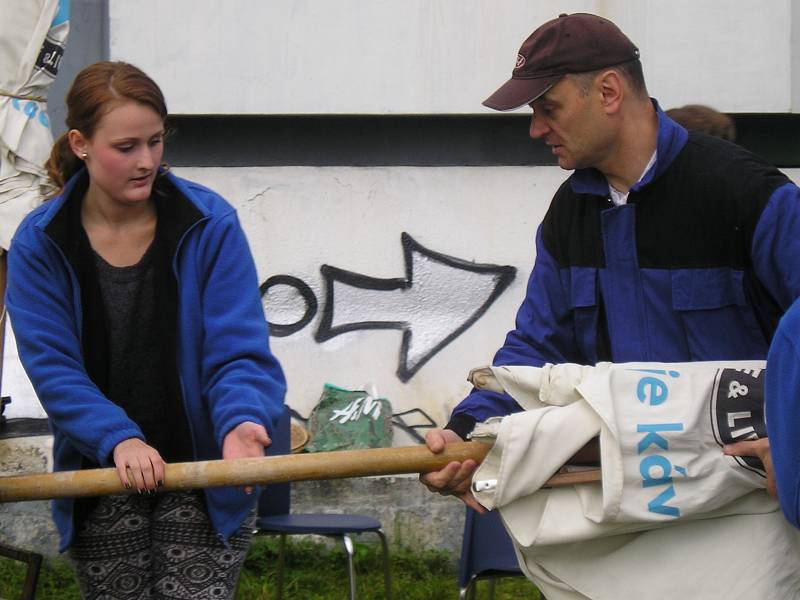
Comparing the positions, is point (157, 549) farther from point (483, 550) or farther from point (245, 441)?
point (483, 550)

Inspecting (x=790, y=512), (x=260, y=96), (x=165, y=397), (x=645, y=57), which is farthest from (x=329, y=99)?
(x=790, y=512)

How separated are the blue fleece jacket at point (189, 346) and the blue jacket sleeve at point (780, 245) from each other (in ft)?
3.65

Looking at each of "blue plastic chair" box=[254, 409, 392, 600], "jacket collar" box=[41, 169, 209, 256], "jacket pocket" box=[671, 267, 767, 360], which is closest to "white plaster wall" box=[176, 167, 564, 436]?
"blue plastic chair" box=[254, 409, 392, 600]

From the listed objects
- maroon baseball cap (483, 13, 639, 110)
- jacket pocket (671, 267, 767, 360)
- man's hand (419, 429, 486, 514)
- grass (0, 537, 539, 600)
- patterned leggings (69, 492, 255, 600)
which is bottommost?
grass (0, 537, 539, 600)

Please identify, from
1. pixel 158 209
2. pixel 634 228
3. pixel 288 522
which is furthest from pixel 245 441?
pixel 288 522

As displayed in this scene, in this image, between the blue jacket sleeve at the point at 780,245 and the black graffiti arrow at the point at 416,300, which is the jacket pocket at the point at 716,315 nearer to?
the blue jacket sleeve at the point at 780,245

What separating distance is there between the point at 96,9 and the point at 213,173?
2.79ft

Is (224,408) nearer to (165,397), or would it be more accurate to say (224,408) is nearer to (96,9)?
(165,397)

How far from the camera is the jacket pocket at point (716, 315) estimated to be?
2559 mm

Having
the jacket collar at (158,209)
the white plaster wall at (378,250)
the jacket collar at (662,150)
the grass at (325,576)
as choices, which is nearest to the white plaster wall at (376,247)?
the white plaster wall at (378,250)

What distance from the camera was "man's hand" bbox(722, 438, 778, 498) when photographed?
7.58 ft

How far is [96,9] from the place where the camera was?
5234 millimetres

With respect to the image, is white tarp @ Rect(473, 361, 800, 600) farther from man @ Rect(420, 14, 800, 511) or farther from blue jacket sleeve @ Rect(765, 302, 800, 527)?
blue jacket sleeve @ Rect(765, 302, 800, 527)

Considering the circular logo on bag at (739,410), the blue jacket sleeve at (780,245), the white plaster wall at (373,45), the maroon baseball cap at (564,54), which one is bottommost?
the circular logo on bag at (739,410)
